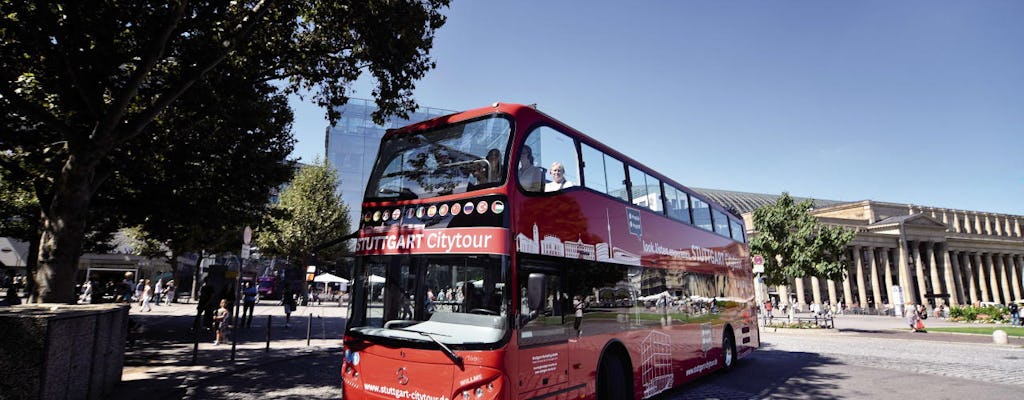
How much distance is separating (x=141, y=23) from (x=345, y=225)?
3336 cm

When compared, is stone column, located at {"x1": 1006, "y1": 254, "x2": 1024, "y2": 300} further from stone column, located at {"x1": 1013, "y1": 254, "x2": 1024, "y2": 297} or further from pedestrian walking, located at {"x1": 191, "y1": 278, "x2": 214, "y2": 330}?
pedestrian walking, located at {"x1": 191, "y1": 278, "x2": 214, "y2": 330}

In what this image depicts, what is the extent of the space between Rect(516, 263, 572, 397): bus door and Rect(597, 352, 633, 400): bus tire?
1.09m

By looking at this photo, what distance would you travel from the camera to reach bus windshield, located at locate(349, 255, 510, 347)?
515 centimetres

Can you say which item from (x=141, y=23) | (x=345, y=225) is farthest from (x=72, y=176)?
(x=345, y=225)

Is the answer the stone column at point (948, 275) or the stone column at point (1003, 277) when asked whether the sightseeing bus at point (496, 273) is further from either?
the stone column at point (1003, 277)

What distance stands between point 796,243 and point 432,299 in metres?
29.8

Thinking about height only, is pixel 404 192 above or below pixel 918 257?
below

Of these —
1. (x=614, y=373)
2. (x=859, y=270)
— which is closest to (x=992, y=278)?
(x=859, y=270)

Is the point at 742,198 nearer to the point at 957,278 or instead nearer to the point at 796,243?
the point at 957,278

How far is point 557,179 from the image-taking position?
657cm

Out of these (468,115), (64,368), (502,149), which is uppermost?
(468,115)

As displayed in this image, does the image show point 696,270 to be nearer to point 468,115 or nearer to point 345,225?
point 468,115

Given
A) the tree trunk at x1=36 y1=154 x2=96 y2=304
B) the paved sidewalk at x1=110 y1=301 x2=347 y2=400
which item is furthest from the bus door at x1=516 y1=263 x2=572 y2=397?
the tree trunk at x1=36 y1=154 x2=96 y2=304

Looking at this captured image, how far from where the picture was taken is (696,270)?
33.6 ft
